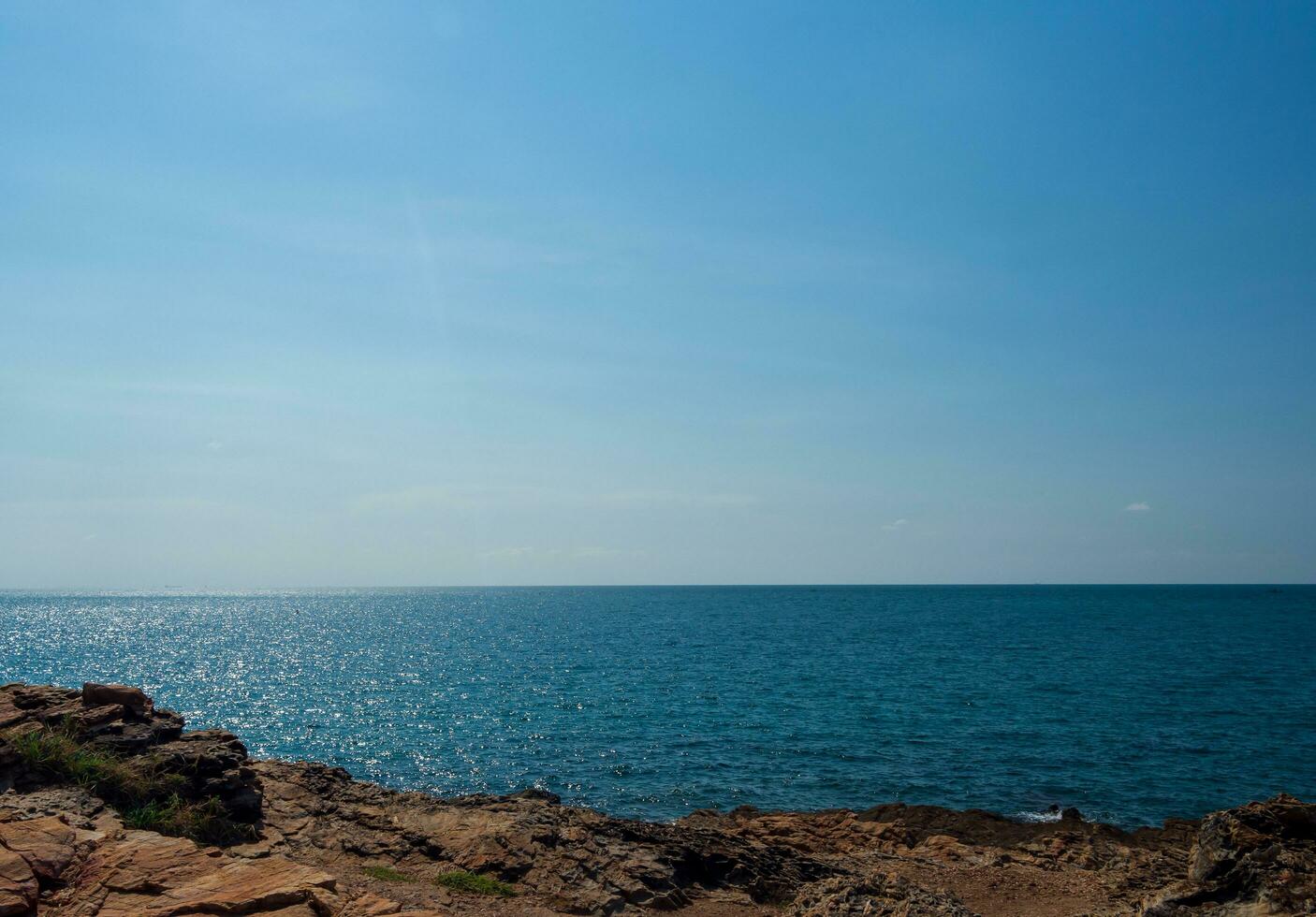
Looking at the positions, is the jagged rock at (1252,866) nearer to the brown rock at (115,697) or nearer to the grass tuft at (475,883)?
the grass tuft at (475,883)

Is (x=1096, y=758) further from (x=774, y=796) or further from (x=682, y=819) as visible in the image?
(x=682, y=819)

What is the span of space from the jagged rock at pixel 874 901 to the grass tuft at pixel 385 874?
928 cm

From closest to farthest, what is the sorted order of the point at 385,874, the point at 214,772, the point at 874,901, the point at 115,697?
the point at 874,901 → the point at 385,874 → the point at 214,772 → the point at 115,697

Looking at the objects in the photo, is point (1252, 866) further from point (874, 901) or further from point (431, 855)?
point (431, 855)

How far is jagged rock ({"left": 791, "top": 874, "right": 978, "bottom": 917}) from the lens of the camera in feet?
54.0

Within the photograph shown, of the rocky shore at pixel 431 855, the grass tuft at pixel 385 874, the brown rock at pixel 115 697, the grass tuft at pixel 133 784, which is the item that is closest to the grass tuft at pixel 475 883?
the rocky shore at pixel 431 855

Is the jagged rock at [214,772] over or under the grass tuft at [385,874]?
over

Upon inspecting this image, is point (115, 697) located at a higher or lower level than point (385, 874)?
higher

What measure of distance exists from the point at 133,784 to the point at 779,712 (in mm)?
39782

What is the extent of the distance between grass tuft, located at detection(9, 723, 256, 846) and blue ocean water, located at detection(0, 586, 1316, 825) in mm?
16993

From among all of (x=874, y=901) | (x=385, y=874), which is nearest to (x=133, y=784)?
(x=385, y=874)

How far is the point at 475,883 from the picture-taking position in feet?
57.2

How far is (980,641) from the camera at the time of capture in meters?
101

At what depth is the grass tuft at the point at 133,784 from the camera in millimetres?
16797
